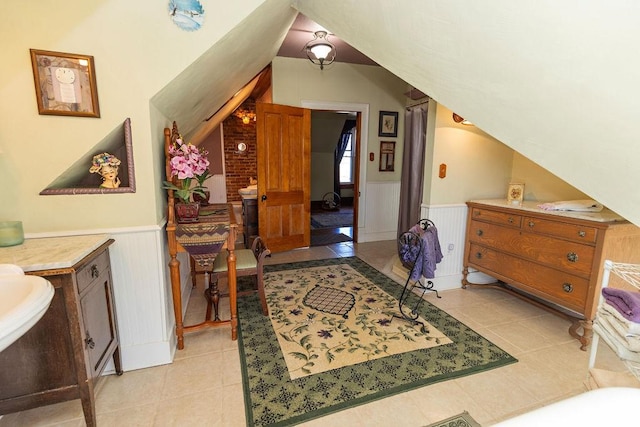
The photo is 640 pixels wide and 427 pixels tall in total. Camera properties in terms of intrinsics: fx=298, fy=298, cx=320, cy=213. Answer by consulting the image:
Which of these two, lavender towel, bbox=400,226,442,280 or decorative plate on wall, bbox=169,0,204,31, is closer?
decorative plate on wall, bbox=169,0,204,31

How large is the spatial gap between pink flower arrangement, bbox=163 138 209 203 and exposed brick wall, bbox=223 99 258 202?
5.16 m

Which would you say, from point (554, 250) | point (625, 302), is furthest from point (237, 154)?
point (625, 302)

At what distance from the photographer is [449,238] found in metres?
3.22

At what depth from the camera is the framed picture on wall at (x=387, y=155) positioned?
5.03 metres

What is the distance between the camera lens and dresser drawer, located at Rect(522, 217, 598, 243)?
2.17m

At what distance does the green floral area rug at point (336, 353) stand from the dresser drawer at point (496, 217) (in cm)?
104

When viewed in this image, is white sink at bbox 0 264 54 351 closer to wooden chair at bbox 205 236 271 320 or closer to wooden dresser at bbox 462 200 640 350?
wooden chair at bbox 205 236 271 320

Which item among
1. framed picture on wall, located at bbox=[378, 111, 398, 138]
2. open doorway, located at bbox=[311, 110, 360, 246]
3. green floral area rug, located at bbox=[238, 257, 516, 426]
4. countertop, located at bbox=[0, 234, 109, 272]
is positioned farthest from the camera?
open doorway, located at bbox=[311, 110, 360, 246]

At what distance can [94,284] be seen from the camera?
5.28ft

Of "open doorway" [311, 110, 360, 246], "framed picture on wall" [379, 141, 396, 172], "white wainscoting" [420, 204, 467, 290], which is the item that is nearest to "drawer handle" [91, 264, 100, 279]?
"white wainscoting" [420, 204, 467, 290]

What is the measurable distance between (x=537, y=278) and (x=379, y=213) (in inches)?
111

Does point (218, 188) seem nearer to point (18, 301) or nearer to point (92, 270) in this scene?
point (92, 270)

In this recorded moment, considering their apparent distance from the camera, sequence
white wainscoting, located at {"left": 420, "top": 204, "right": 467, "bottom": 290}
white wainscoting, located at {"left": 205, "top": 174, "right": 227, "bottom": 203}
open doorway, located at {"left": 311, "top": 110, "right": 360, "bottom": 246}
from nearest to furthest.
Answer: white wainscoting, located at {"left": 420, "top": 204, "right": 467, "bottom": 290}
white wainscoting, located at {"left": 205, "top": 174, "right": 227, "bottom": 203}
open doorway, located at {"left": 311, "top": 110, "right": 360, "bottom": 246}

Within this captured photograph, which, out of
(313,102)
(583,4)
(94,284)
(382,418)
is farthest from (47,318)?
(313,102)
